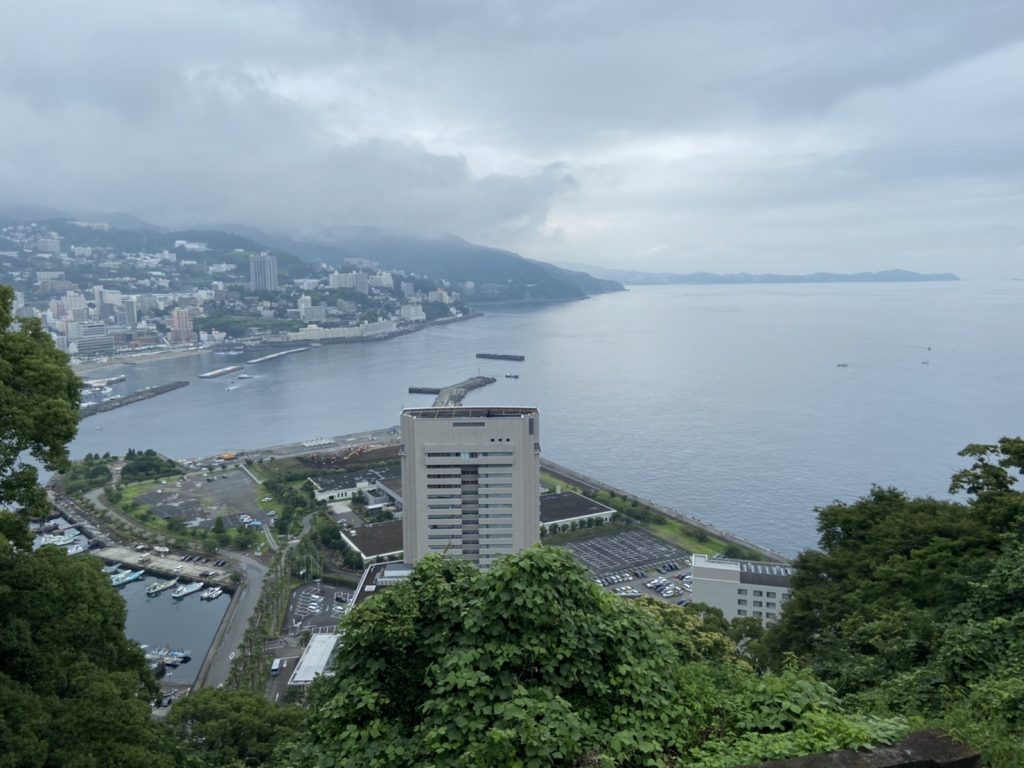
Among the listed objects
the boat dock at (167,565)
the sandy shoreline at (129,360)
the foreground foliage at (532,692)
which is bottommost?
the boat dock at (167,565)

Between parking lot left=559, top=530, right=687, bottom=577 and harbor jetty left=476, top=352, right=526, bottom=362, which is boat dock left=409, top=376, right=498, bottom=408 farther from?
parking lot left=559, top=530, right=687, bottom=577

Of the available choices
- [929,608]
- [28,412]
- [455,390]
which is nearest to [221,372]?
[455,390]

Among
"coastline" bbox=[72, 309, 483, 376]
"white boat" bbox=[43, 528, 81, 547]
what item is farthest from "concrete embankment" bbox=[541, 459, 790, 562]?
"coastline" bbox=[72, 309, 483, 376]

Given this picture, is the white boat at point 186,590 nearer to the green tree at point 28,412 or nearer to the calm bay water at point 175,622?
the calm bay water at point 175,622

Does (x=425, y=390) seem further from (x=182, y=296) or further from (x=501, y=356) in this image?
(x=182, y=296)

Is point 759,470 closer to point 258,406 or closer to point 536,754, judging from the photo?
point 536,754

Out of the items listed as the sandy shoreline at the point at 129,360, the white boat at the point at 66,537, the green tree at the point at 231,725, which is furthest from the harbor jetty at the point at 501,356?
the green tree at the point at 231,725
